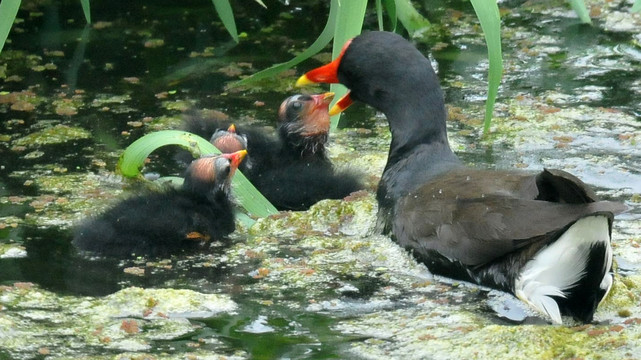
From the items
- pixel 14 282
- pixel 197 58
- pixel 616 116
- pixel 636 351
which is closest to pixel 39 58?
pixel 197 58

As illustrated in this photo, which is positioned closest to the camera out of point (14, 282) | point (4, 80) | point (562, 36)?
point (14, 282)

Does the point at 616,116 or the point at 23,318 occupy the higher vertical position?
the point at 616,116

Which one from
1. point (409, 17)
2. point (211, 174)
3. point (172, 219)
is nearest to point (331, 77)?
point (211, 174)

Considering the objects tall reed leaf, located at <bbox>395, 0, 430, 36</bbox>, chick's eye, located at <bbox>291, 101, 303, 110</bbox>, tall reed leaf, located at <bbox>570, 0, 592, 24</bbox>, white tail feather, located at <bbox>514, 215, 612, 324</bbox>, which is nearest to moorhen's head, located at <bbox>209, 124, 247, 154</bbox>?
chick's eye, located at <bbox>291, 101, 303, 110</bbox>

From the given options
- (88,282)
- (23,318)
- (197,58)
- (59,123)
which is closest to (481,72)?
(197,58)

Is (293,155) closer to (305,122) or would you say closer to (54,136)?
(305,122)

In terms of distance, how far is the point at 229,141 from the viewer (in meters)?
5.41

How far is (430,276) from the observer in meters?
4.58

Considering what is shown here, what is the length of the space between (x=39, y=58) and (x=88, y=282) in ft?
9.03

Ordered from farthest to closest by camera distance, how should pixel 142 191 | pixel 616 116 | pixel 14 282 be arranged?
1. pixel 616 116
2. pixel 142 191
3. pixel 14 282

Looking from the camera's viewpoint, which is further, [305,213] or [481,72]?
[481,72]

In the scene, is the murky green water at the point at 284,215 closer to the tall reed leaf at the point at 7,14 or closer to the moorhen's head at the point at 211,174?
the moorhen's head at the point at 211,174

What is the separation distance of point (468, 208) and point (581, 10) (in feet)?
10.5

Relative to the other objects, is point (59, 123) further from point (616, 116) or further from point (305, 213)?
point (616, 116)
